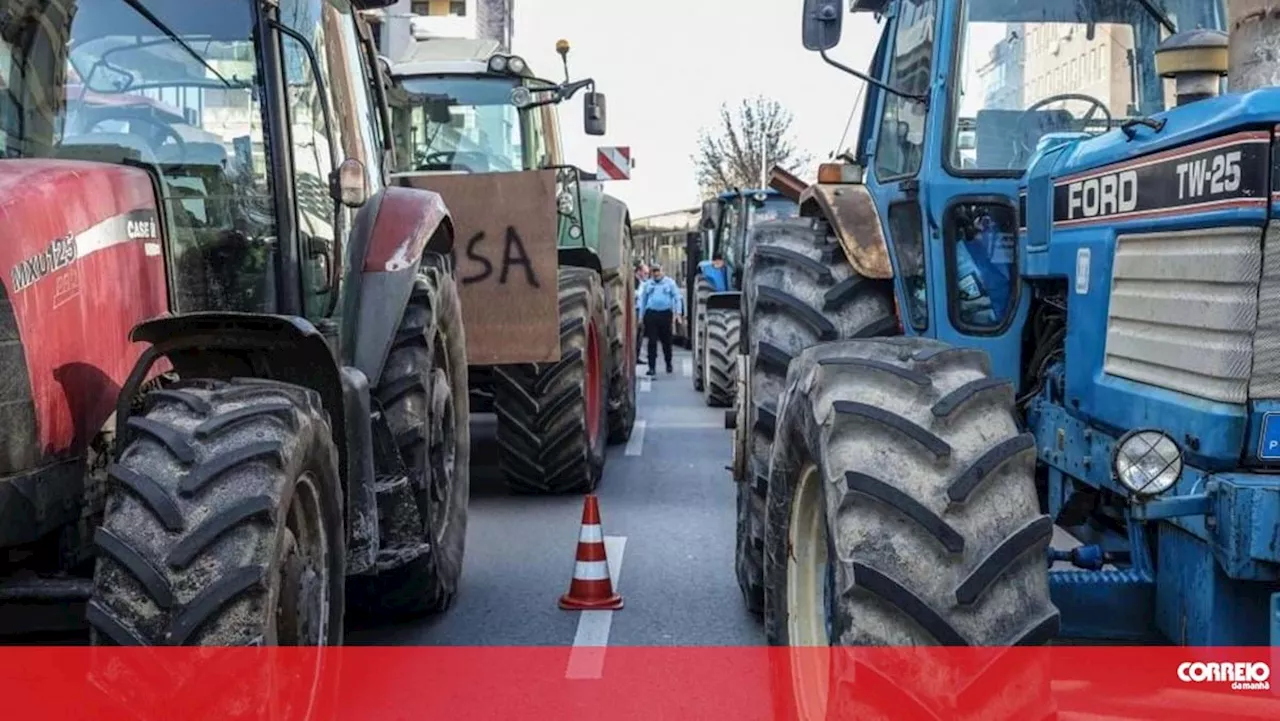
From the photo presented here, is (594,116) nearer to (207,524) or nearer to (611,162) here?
(611,162)

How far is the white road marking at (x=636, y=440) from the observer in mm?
12531

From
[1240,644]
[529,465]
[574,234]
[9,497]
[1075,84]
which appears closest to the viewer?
[1240,644]

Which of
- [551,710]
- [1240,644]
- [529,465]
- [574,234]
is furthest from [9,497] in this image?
[574,234]

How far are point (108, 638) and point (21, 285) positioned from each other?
94 cm

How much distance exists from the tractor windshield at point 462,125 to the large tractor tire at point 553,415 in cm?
151

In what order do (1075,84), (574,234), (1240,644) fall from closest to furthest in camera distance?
(1240,644) < (1075,84) < (574,234)

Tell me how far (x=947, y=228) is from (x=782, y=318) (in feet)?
2.23

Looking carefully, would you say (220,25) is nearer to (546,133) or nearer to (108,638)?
(108,638)

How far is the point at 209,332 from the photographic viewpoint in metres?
4.45

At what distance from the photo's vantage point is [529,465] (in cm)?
969

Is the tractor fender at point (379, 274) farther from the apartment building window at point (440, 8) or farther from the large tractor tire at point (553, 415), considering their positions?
the apartment building window at point (440, 8)

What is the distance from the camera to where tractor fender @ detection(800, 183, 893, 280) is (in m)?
5.79

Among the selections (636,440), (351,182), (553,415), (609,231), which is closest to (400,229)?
(351,182)

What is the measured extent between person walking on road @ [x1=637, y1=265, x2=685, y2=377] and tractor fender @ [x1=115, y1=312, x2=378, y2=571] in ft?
50.7
